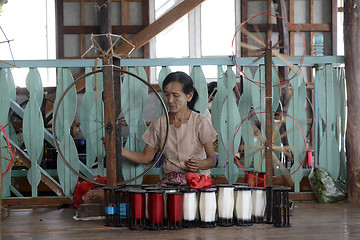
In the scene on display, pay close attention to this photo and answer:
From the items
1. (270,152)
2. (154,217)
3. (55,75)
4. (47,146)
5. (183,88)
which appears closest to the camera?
(154,217)

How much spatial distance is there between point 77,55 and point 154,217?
6731 millimetres

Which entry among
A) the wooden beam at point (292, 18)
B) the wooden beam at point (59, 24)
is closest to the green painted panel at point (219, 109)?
the wooden beam at point (292, 18)

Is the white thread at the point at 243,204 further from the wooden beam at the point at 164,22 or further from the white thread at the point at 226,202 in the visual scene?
the wooden beam at the point at 164,22

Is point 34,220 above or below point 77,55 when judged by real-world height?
below

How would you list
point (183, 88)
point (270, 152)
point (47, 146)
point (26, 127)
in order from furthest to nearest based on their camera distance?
point (47, 146), point (26, 127), point (183, 88), point (270, 152)

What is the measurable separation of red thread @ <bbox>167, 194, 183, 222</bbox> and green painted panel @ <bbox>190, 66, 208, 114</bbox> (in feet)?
3.28

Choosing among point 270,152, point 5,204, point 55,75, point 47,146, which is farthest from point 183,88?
point 55,75

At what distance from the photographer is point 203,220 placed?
2.34 metres

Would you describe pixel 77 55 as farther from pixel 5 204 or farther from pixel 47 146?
pixel 5 204

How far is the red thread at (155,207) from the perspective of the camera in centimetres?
229

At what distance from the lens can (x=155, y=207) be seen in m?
2.29

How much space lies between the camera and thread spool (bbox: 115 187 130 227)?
2.38 metres

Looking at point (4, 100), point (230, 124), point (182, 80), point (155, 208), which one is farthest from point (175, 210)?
point (4, 100)

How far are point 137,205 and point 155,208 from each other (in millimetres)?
99
